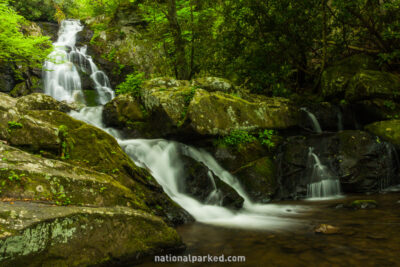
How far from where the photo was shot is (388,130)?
7316mm

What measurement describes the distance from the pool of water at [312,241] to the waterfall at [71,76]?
43.7 ft

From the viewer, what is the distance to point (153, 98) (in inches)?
305

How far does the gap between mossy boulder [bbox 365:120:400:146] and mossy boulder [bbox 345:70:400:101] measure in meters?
1.16

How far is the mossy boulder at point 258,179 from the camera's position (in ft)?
21.3

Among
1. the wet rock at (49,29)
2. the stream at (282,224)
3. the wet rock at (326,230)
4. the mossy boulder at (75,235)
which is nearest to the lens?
the mossy boulder at (75,235)

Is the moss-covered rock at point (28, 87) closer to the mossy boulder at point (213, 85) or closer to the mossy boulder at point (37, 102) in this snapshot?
the mossy boulder at point (37, 102)

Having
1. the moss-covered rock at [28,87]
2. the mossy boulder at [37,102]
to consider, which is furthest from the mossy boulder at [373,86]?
the moss-covered rock at [28,87]

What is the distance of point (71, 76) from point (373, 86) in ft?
52.7

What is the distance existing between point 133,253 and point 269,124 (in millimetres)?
6236

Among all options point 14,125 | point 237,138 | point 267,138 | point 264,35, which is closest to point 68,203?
point 14,125

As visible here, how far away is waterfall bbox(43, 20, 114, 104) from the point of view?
14.6 metres

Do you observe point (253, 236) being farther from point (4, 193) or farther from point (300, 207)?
point (4, 193)

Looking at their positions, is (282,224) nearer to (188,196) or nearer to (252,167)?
(188,196)

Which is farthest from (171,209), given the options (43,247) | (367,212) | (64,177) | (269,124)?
(269,124)
